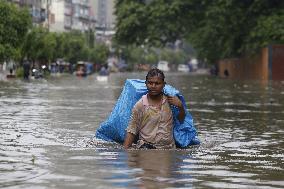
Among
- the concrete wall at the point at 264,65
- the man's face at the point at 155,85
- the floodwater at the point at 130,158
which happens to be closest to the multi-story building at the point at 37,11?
the concrete wall at the point at 264,65

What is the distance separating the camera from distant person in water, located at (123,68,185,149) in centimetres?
1316

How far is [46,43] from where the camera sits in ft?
279

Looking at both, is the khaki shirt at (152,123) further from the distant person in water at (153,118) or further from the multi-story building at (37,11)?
the multi-story building at (37,11)

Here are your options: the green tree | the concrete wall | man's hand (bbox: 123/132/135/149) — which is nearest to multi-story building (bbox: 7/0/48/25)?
the concrete wall

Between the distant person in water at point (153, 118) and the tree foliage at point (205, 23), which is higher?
the tree foliage at point (205, 23)

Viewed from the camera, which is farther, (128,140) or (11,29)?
(11,29)

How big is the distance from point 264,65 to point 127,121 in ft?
179

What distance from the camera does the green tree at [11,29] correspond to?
5831cm

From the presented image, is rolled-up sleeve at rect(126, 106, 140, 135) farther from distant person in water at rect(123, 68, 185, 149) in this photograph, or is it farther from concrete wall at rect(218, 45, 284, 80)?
concrete wall at rect(218, 45, 284, 80)

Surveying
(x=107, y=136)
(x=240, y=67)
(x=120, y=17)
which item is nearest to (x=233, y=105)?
(x=107, y=136)

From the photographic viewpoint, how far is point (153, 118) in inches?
520

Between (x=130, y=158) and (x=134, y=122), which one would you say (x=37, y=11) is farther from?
(x=130, y=158)

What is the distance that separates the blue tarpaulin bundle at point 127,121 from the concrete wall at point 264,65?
49510 mm

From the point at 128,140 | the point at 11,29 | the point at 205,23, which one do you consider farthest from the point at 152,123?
the point at 205,23
